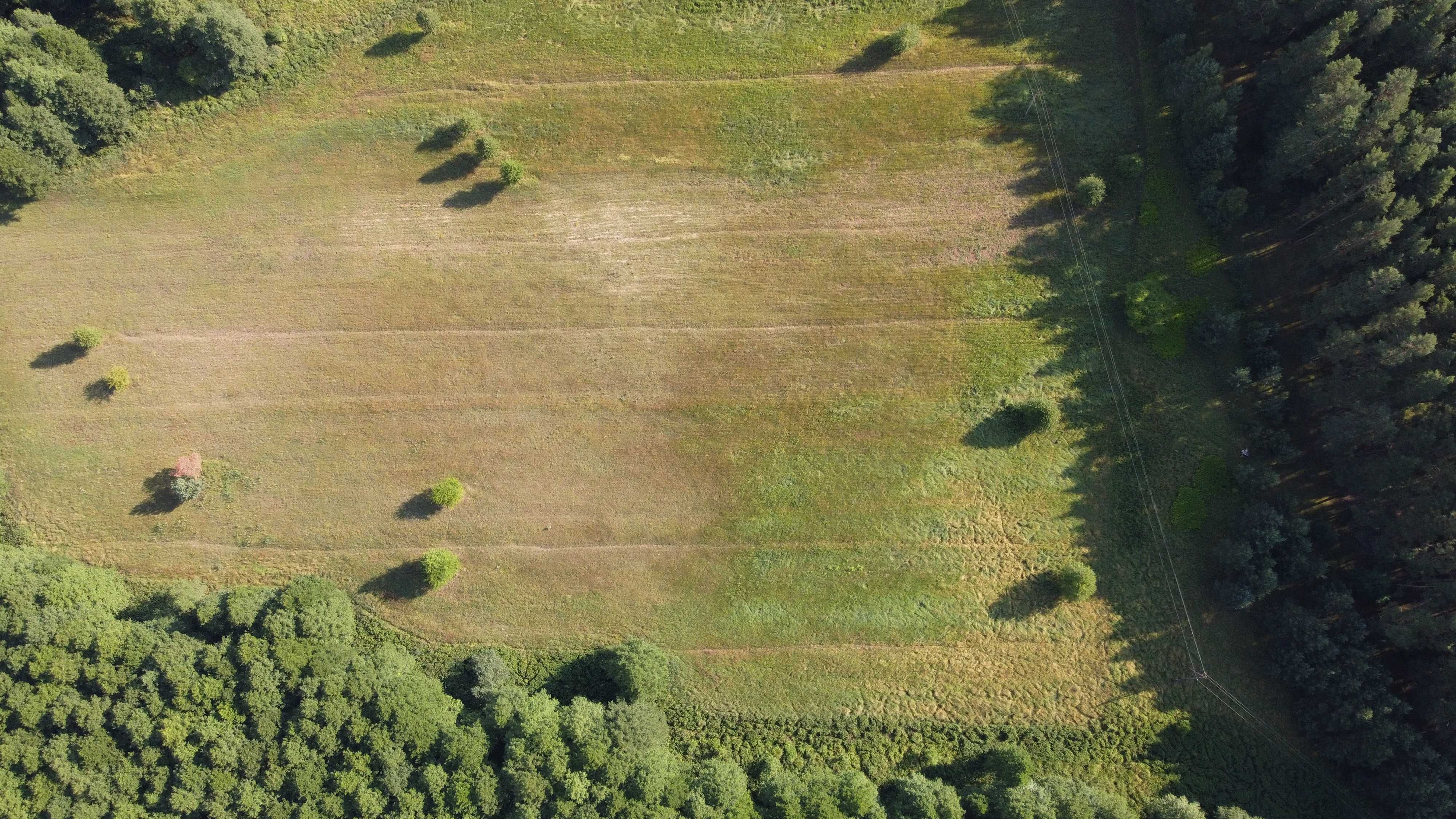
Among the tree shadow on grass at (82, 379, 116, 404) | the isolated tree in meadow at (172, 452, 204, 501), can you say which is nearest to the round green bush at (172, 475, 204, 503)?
the isolated tree in meadow at (172, 452, 204, 501)

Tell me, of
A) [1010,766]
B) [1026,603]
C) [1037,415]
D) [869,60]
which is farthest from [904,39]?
[1010,766]

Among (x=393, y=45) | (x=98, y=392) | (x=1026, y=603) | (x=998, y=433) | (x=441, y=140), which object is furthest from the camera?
(x=393, y=45)

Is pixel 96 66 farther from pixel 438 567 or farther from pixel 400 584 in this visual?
pixel 438 567

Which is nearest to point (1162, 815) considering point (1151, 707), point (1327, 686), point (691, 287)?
point (1151, 707)

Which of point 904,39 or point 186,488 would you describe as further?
point 904,39

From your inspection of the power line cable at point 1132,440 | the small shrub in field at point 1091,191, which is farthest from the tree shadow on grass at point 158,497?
the small shrub in field at point 1091,191

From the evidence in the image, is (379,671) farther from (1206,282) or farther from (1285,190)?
(1285,190)

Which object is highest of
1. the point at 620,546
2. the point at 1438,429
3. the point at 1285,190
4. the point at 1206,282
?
the point at 1285,190

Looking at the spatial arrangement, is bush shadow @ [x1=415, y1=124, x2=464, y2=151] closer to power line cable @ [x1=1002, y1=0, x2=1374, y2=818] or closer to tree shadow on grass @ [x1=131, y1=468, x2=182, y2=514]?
tree shadow on grass @ [x1=131, y1=468, x2=182, y2=514]
